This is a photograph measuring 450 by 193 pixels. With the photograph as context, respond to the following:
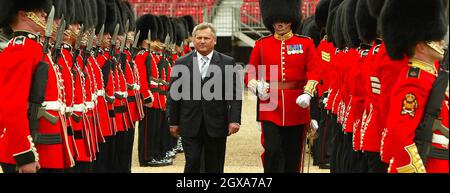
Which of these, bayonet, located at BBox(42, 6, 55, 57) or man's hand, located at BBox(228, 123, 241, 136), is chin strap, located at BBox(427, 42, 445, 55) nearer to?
bayonet, located at BBox(42, 6, 55, 57)

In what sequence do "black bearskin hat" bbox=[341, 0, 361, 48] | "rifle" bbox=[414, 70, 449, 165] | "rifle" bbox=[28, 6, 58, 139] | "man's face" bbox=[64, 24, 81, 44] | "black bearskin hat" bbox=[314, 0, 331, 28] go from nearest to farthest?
"rifle" bbox=[414, 70, 449, 165]
"rifle" bbox=[28, 6, 58, 139]
"man's face" bbox=[64, 24, 81, 44]
"black bearskin hat" bbox=[341, 0, 361, 48]
"black bearskin hat" bbox=[314, 0, 331, 28]

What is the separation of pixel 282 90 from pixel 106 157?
1.40 m

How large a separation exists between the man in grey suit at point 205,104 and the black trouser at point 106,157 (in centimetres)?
70

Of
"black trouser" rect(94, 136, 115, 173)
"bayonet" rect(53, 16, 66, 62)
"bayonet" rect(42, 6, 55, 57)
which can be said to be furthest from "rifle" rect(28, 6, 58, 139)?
"black trouser" rect(94, 136, 115, 173)

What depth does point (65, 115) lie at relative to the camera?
13.3 feet

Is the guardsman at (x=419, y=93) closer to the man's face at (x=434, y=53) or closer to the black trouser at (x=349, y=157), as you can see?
the man's face at (x=434, y=53)

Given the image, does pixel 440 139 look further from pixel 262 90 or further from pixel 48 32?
pixel 262 90

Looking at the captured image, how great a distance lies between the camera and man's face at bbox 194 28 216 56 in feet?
17.6

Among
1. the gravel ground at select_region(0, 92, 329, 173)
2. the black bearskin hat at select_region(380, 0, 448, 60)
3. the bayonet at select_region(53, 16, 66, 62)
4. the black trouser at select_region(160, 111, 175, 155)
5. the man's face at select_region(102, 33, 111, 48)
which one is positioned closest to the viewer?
the black bearskin hat at select_region(380, 0, 448, 60)

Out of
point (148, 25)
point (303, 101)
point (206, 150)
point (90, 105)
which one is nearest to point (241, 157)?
point (148, 25)

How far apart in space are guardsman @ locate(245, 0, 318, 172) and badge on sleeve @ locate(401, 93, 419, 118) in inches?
92.2

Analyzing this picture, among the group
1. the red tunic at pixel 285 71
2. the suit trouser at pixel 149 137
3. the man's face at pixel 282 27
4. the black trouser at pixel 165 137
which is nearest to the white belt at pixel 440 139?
the red tunic at pixel 285 71

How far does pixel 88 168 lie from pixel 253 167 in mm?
2815
